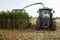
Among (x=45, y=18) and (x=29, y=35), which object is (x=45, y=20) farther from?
(x=29, y=35)

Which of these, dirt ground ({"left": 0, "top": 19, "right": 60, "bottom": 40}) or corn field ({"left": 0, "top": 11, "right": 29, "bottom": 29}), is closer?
dirt ground ({"left": 0, "top": 19, "right": 60, "bottom": 40})

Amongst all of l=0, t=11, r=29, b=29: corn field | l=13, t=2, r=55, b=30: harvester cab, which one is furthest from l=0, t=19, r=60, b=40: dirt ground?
l=0, t=11, r=29, b=29: corn field

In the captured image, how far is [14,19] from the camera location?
70.8ft

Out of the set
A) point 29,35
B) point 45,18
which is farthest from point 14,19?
point 29,35

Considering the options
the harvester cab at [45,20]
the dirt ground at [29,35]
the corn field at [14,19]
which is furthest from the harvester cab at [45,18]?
the dirt ground at [29,35]

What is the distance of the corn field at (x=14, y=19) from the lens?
2073cm

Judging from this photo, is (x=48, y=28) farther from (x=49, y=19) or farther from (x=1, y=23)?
(x=1, y=23)

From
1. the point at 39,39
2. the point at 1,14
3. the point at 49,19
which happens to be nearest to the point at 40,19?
the point at 49,19

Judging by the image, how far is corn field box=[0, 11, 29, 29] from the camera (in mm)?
20734

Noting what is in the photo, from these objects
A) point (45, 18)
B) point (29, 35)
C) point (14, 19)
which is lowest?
point (29, 35)

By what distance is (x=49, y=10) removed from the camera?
19203 millimetres

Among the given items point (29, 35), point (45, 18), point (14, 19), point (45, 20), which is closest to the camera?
point (29, 35)

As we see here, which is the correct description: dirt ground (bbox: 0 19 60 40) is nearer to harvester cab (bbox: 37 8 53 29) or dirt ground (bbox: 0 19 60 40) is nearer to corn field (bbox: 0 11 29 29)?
harvester cab (bbox: 37 8 53 29)

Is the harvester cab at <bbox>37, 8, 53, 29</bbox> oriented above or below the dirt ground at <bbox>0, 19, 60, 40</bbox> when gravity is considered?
above
